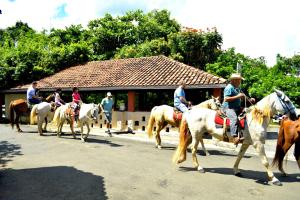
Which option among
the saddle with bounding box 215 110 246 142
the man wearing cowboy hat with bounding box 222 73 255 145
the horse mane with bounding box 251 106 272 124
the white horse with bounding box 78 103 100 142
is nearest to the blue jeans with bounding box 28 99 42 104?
the white horse with bounding box 78 103 100 142

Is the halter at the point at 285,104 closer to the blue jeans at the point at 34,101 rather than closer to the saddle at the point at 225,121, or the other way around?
the saddle at the point at 225,121

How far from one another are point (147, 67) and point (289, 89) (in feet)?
45.0

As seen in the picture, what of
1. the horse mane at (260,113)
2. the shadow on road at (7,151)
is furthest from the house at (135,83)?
the horse mane at (260,113)

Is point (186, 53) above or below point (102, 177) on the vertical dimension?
above

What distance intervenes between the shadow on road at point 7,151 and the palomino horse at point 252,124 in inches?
228

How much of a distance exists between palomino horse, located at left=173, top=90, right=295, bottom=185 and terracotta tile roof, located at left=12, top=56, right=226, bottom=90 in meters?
8.35

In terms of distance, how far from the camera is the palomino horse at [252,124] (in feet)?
26.4

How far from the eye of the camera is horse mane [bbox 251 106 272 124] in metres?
8.22

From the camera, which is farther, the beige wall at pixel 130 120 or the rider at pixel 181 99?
the beige wall at pixel 130 120

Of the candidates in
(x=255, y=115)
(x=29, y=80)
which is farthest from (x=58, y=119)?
(x=29, y=80)

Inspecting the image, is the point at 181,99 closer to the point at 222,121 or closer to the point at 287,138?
the point at 222,121

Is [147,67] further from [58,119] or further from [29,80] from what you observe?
[29,80]

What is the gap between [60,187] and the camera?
7.73 m

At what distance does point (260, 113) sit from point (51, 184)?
562 cm
